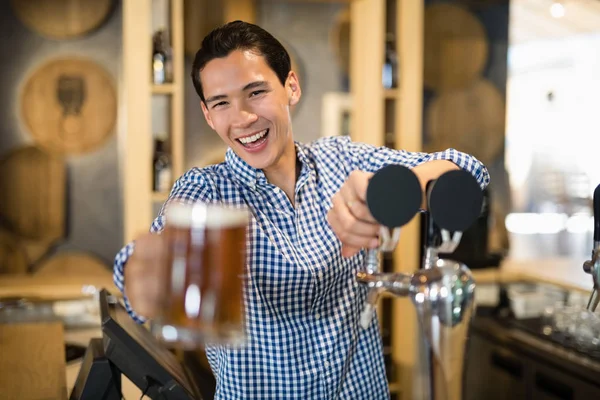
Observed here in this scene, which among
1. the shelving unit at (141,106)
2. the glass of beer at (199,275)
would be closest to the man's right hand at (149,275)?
the glass of beer at (199,275)

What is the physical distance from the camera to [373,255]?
91 cm

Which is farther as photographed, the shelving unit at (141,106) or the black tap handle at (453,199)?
the shelving unit at (141,106)

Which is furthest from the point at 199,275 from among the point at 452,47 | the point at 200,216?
the point at 452,47

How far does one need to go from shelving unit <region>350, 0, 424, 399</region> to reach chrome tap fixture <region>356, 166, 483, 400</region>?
2.41 metres

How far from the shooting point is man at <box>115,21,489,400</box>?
121cm

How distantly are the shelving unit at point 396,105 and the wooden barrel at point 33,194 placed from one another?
1.55 meters

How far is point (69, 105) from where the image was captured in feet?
10.9

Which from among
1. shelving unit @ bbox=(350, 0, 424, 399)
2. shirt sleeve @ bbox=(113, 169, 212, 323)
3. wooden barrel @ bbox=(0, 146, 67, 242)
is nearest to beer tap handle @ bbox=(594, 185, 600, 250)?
shirt sleeve @ bbox=(113, 169, 212, 323)

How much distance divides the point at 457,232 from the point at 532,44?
4217mm

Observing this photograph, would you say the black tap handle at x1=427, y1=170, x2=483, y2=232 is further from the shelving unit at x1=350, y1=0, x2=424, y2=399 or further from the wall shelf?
the shelving unit at x1=350, y1=0, x2=424, y2=399

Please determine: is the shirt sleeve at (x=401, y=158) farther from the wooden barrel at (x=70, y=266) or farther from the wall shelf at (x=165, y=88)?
the wooden barrel at (x=70, y=266)

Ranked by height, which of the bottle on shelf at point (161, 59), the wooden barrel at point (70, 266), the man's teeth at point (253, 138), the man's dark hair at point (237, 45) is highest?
the bottle on shelf at point (161, 59)

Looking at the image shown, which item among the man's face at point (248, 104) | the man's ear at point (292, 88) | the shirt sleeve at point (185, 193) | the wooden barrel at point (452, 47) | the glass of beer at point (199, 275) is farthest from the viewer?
the wooden barrel at point (452, 47)

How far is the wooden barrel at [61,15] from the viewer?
129 inches
